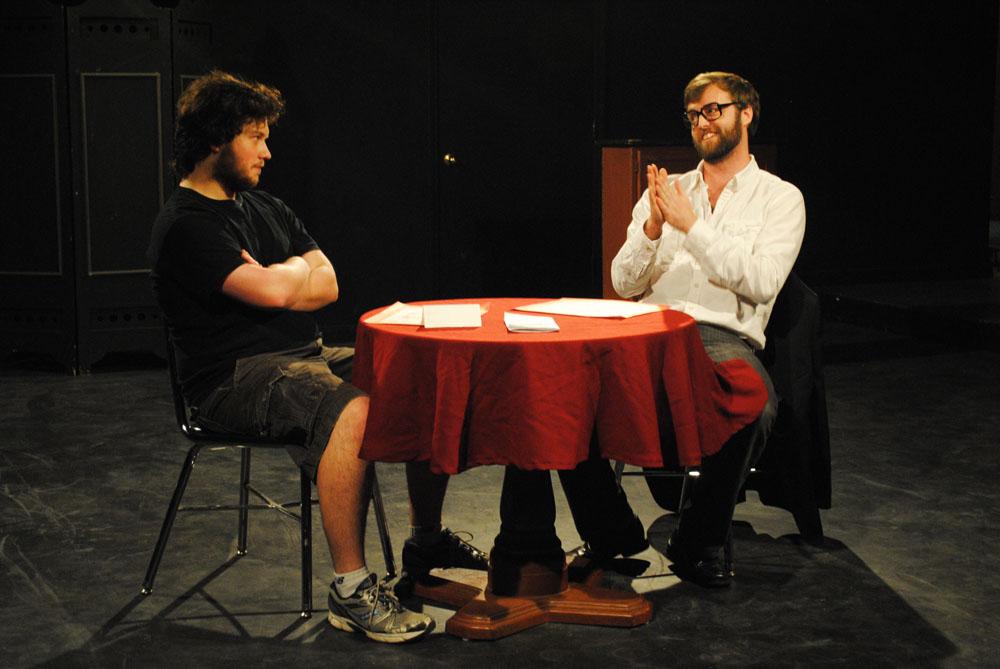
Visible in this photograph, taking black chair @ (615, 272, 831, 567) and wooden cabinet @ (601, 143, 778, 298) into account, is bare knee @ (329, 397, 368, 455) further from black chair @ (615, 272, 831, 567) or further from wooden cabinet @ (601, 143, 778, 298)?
wooden cabinet @ (601, 143, 778, 298)

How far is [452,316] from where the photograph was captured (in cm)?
312

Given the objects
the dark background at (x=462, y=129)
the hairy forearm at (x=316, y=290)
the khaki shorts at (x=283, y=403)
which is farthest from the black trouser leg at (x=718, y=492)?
the dark background at (x=462, y=129)

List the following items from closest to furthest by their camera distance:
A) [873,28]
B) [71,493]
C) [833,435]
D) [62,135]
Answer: [71,493], [833,435], [62,135], [873,28]

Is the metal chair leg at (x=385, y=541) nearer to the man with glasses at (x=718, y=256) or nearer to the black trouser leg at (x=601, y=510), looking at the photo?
the black trouser leg at (x=601, y=510)

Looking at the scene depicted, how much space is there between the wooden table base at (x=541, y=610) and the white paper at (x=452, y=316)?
2.20 ft

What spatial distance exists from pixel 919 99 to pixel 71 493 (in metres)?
6.20

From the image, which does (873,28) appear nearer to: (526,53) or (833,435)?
(526,53)

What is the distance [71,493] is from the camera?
418 cm

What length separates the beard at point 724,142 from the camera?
3658mm

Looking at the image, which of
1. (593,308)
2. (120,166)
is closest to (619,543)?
(593,308)

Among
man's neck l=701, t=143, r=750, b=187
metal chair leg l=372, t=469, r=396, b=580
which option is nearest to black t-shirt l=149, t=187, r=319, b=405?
metal chair leg l=372, t=469, r=396, b=580

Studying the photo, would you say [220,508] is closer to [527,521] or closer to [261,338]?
[261,338]

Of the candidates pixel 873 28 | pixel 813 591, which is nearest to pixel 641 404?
pixel 813 591

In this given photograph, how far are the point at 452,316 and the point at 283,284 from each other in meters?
0.41
